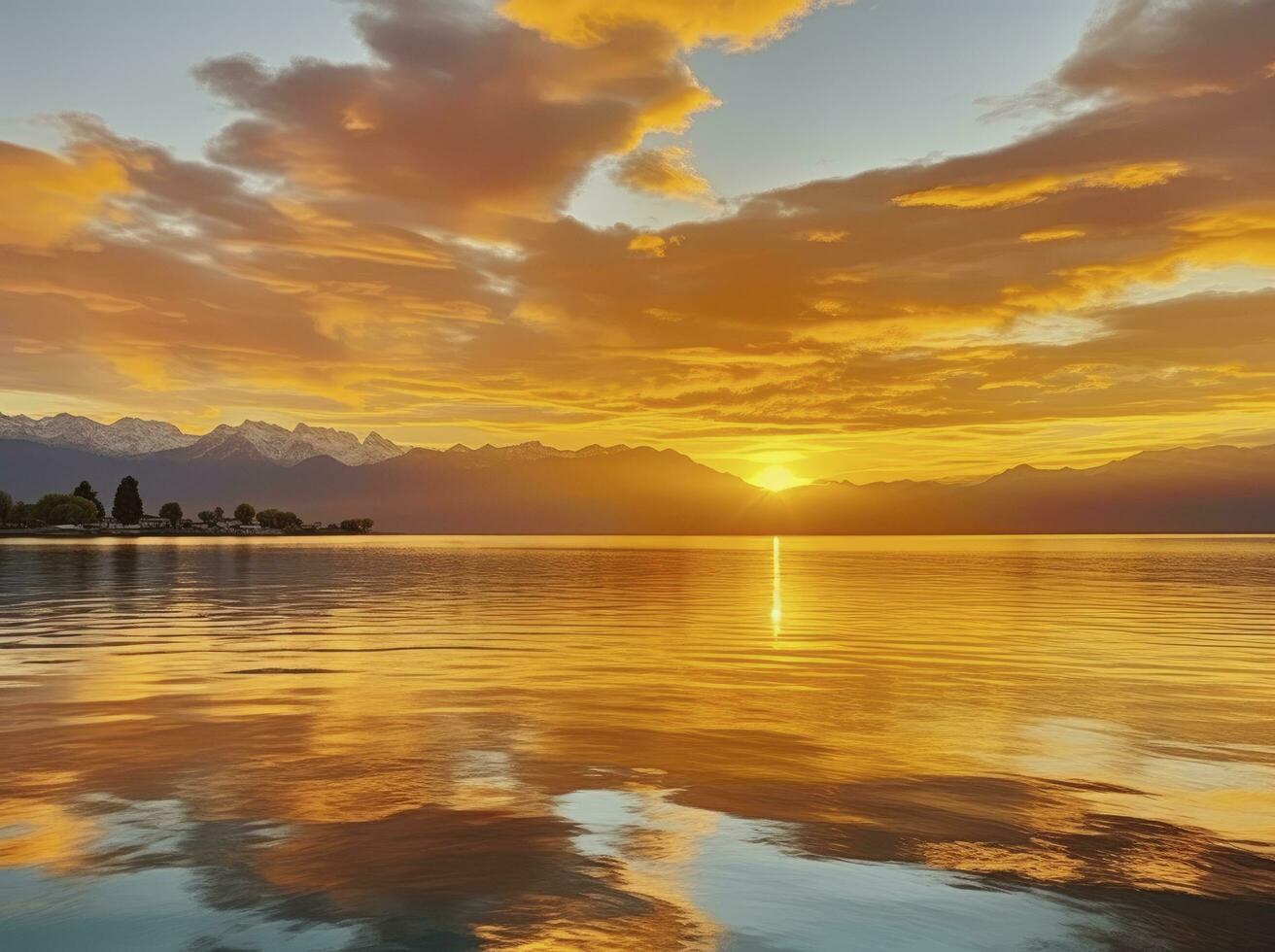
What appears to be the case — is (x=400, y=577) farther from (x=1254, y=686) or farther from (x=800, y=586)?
(x=1254, y=686)

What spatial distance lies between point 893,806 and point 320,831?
910 centimetres

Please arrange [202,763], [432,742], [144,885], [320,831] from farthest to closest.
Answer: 1. [432,742]
2. [202,763]
3. [320,831]
4. [144,885]

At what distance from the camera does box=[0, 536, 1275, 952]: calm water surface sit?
11.6m

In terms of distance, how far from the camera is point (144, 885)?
1242 centimetres

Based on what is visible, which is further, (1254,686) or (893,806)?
(1254,686)

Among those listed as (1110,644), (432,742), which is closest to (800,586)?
(1110,644)

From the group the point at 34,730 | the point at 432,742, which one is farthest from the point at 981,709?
the point at 34,730

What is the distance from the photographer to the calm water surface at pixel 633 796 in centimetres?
1156

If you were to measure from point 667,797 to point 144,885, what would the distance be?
8.14 m

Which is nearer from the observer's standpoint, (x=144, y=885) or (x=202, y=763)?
(x=144, y=885)

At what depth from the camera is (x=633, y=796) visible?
17.3m

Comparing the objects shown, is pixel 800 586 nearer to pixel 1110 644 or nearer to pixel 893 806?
pixel 1110 644

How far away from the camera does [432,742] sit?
854 inches

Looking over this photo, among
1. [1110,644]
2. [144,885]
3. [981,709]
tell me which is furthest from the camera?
[1110,644]
